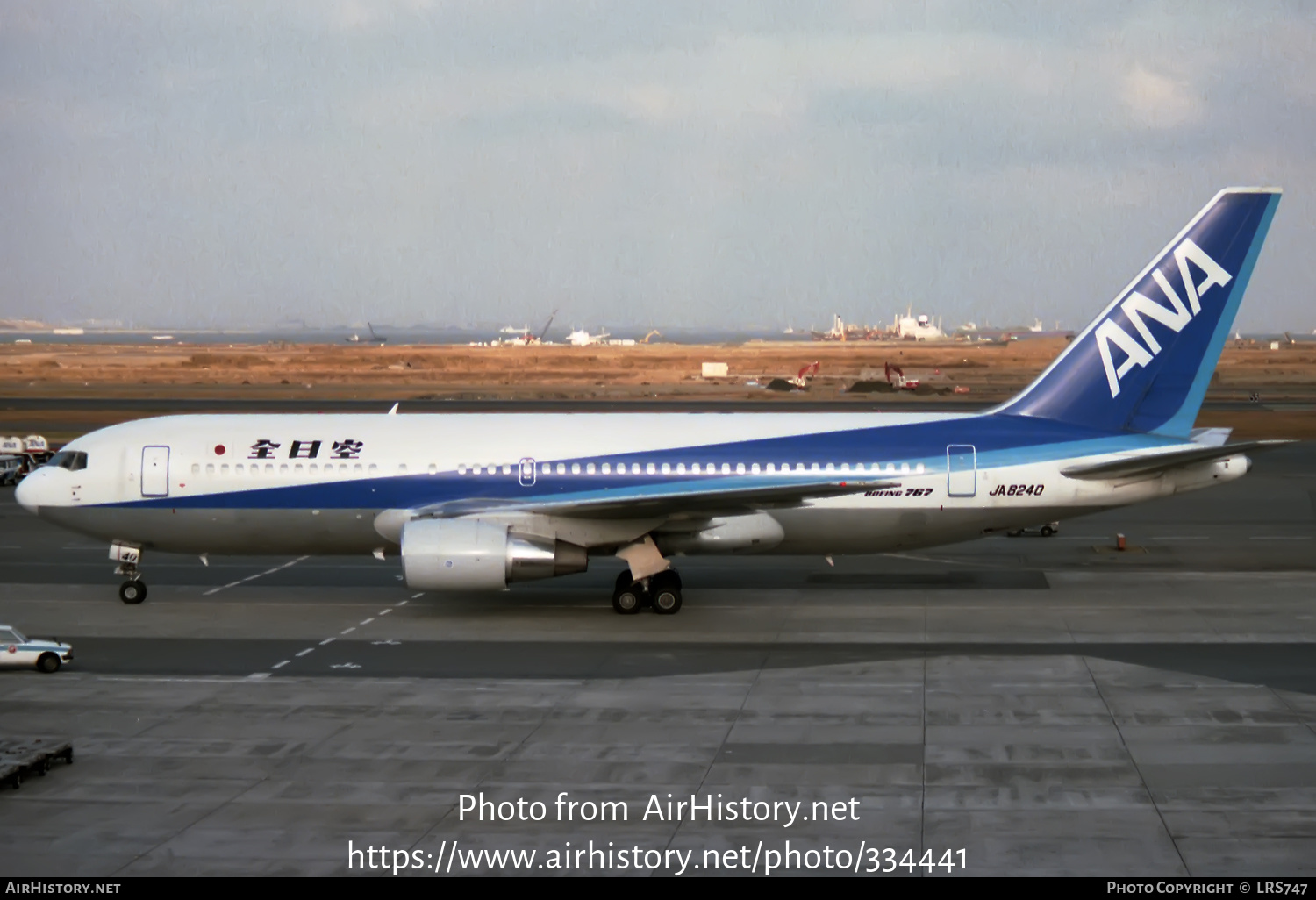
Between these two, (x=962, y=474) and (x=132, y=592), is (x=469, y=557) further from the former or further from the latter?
(x=962, y=474)

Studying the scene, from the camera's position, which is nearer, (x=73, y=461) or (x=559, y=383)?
(x=73, y=461)

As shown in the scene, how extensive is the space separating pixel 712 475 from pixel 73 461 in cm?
1483

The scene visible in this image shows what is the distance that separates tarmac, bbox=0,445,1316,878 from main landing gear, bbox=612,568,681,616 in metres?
0.37

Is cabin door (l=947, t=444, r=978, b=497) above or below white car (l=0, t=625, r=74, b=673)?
above

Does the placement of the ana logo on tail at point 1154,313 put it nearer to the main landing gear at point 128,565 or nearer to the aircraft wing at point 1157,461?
the aircraft wing at point 1157,461

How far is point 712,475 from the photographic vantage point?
1261 inches

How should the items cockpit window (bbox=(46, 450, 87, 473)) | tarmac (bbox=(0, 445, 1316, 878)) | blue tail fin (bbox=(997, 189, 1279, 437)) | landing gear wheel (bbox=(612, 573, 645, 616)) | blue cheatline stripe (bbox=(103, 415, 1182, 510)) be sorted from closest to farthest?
tarmac (bbox=(0, 445, 1316, 878)) < landing gear wheel (bbox=(612, 573, 645, 616)) < blue cheatline stripe (bbox=(103, 415, 1182, 510)) < blue tail fin (bbox=(997, 189, 1279, 437)) < cockpit window (bbox=(46, 450, 87, 473))

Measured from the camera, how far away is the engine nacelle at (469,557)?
29.3m

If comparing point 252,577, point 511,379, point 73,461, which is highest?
point 73,461

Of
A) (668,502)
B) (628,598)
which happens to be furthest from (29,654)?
(668,502)

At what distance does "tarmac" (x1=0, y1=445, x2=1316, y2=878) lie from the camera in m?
16.5

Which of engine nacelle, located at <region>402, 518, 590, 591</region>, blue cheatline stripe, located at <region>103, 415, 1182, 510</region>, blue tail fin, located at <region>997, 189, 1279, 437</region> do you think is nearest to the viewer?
engine nacelle, located at <region>402, 518, 590, 591</region>

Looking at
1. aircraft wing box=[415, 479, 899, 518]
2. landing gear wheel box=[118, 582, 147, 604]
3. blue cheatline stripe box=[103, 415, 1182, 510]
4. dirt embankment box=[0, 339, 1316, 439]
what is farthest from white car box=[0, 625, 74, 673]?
dirt embankment box=[0, 339, 1316, 439]

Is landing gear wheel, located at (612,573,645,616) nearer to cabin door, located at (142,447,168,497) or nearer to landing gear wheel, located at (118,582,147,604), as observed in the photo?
cabin door, located at (142,447,168,497)
